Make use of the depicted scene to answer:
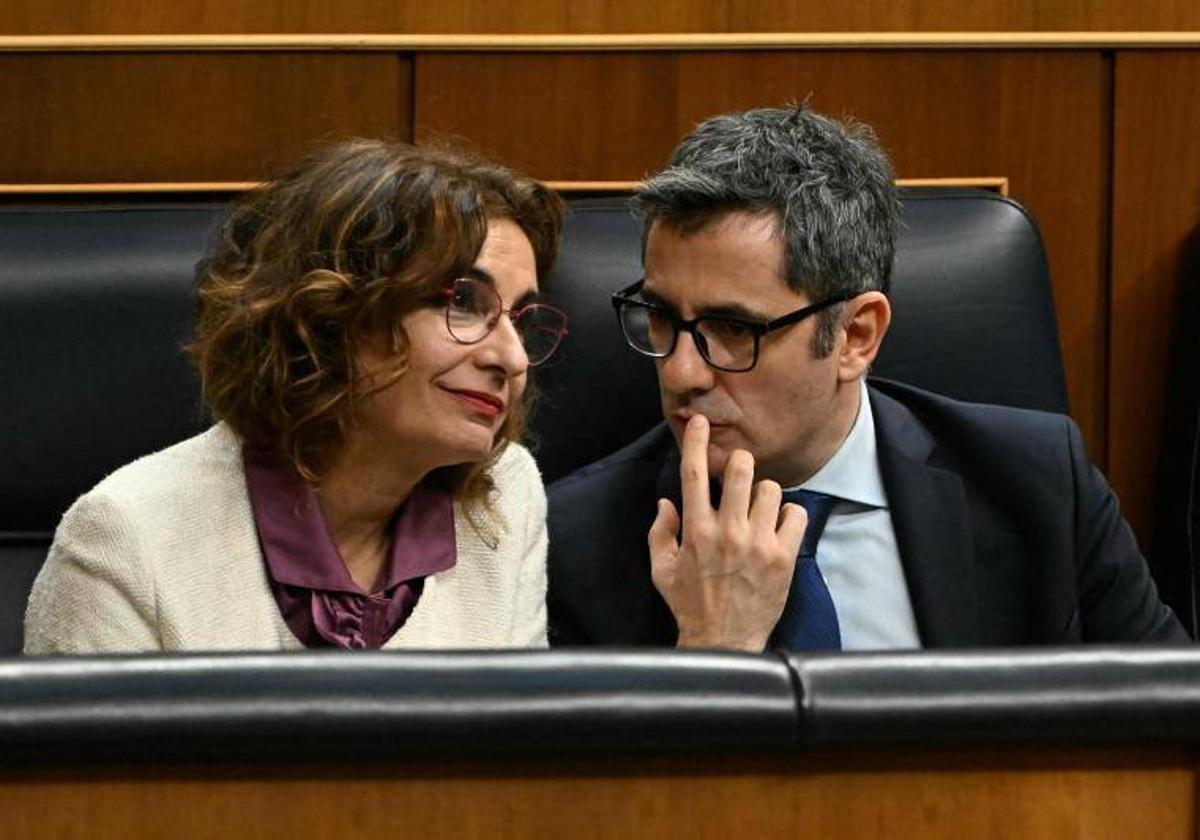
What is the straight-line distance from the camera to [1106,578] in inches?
56.7

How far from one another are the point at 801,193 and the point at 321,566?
0.43 m

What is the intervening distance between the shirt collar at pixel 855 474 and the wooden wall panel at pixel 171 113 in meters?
0.57

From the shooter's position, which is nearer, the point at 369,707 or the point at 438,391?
the point at 369,707

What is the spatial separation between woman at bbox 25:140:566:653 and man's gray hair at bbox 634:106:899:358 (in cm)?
12

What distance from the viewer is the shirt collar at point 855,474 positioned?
1.44m

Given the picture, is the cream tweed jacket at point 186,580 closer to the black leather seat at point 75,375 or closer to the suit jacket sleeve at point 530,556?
the suit jacket sleeve at point 530,556

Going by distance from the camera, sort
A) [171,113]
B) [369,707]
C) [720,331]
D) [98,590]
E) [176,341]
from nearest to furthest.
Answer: [369,707] < [98,590] < [720,331] < [176,341] < [171,113]

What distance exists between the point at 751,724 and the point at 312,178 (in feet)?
2.58

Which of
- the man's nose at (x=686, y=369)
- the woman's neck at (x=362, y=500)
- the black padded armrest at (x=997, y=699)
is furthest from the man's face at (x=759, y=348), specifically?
the black padded armrest at (x=997, y=699)

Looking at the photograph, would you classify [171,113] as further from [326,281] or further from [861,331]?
[861,331]

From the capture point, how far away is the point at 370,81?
1.79 metres

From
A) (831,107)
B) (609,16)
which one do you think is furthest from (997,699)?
(609,16)

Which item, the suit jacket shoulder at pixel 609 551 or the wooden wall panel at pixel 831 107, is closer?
the suit jacket shoulder at pixel 609 551

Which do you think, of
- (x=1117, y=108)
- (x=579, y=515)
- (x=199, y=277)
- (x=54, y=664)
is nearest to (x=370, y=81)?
(x=199, y=277)
